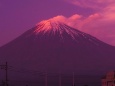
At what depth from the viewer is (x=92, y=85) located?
527ft

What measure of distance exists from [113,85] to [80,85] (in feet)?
315

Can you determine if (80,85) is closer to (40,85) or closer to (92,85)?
(92,85)

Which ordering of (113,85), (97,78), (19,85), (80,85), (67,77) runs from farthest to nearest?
(67,77), (97,78), (19,85), (80,85), (113,85)

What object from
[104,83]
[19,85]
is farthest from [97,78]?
[104,83]

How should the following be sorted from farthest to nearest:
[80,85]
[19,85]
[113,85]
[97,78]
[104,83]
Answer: [97,78] < [19,85] < [80,85] < [104,83] < [113,85]

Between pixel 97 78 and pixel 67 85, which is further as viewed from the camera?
pixel 97 78

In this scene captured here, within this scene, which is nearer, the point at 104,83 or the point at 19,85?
the point at 104,83

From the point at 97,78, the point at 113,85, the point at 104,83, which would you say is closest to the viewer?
the point at 113,85

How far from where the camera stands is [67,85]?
167125 millimetres

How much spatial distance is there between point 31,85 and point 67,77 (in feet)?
119

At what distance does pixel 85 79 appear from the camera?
619ft

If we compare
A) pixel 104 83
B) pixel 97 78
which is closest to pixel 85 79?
pixel 97 78

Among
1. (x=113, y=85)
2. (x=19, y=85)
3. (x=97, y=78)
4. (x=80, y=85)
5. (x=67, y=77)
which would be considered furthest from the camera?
(x=67, y=77)

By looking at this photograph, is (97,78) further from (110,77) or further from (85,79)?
(110,77)
